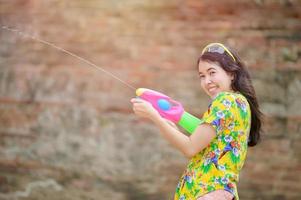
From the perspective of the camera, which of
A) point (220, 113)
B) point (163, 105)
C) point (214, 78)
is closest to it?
point (220, 113)

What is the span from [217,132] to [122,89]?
9.70 ft

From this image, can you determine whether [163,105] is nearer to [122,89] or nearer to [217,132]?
[217,132]

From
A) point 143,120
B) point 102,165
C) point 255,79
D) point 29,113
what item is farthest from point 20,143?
point 255,79

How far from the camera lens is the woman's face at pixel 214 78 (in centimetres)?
289

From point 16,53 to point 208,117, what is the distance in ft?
12.0

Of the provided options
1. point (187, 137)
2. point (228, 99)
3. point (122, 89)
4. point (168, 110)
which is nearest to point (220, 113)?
point (228, 99)

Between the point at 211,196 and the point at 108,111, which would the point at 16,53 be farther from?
the point at 211,196

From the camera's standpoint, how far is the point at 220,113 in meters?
2.77

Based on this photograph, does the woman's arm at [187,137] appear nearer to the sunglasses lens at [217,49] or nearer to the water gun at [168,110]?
the water gun at [168,110]

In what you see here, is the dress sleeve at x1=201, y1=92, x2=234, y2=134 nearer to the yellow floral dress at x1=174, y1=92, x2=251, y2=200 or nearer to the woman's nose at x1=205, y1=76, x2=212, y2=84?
the yellow floral dress at x1=174, y1=92, x2=251, y2=200

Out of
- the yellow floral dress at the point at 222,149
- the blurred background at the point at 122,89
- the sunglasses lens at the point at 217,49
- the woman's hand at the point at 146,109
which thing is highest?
the blurred background at the point at 122,89

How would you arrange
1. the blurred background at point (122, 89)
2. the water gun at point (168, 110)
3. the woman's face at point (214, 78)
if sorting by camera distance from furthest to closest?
1. the blurred background at point (122, 89)
2. the water gun at point (168, 110)
3. the woman's face at point (214, 78)

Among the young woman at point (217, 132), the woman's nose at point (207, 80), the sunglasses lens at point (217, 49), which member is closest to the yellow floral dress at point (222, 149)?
the young woman at point (217, 132)

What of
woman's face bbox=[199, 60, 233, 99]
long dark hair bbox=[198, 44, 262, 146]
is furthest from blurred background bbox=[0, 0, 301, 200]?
woman's face bbox=[199, 60, 233, 99]
